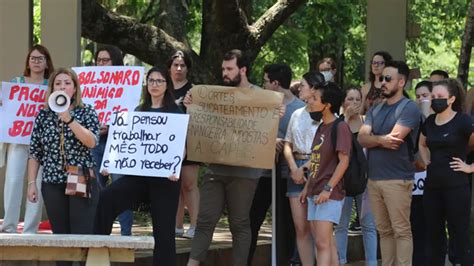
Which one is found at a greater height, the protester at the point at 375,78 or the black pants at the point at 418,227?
the protester at the point at 375,78

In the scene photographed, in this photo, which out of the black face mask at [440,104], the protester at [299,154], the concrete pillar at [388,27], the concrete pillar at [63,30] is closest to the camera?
the black face mask at [440,104]

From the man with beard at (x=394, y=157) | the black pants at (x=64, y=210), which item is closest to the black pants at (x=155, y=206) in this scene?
the black pants at (x=64, y=210)

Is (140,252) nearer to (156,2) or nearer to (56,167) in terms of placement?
(56,167)

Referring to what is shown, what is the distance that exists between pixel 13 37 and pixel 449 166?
18.0 ft

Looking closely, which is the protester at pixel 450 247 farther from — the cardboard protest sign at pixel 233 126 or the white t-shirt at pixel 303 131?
the cardboard protest sign at pixel 233 126

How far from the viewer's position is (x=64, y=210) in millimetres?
8523

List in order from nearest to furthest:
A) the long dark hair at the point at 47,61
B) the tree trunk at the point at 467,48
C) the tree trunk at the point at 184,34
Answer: the long dark hair at the point at 47,61 → the tree trunk at the point at 467,48 → the tree trunk at the point at 184,34

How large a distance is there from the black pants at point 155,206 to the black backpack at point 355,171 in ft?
4.77

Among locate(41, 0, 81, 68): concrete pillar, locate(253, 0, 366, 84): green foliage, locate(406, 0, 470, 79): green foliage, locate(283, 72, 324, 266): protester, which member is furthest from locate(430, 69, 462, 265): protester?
locate(406, 0, 470, 79): green foliage

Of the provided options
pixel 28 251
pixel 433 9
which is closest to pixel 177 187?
pixel 28 251

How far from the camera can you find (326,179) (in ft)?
28.7

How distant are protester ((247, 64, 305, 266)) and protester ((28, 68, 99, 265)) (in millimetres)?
1975

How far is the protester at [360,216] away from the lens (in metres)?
10.1

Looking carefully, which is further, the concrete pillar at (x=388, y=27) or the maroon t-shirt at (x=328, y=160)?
the concrete pillar at (x=388, y=27)
